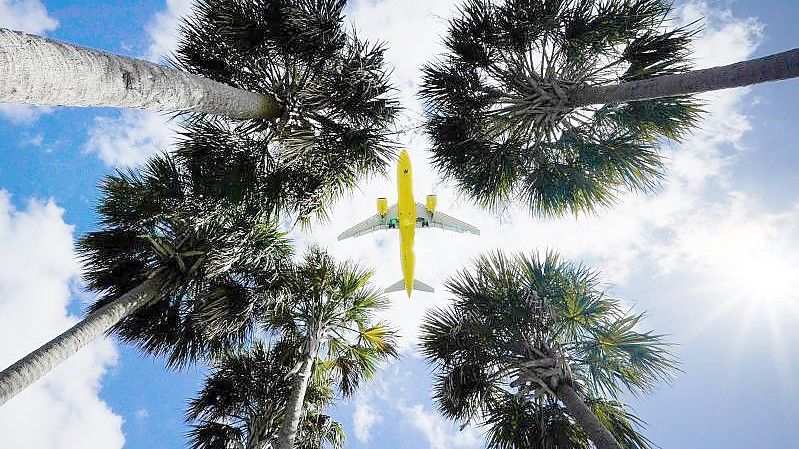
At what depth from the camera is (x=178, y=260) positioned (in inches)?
285

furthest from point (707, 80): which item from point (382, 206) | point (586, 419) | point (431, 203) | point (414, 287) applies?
point (414, 287)

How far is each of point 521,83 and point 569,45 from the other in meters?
0.91

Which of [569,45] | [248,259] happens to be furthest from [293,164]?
[569,45]

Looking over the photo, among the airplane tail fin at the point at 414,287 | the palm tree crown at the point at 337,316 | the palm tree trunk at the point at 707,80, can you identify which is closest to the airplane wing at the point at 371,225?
the airplane tail fin at the point at 414,287

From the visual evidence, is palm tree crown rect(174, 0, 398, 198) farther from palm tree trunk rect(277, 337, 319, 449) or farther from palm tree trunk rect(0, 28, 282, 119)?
palm tree trunk rect(277, 337, 319, 449)

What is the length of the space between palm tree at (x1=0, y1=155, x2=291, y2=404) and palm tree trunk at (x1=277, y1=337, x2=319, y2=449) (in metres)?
1.30

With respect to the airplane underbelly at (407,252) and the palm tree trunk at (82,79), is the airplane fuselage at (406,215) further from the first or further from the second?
the palm tree trunk at (82,79)

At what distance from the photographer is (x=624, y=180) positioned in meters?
6.73

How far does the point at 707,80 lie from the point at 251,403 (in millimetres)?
8562

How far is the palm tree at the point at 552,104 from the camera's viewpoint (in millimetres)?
6289

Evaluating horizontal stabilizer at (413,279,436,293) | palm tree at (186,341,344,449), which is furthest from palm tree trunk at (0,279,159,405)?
horizontal stabilizer at (413,279,436,293)

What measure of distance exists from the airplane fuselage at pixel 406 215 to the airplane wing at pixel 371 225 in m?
1.39

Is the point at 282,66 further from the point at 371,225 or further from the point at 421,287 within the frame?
the point at 421,287

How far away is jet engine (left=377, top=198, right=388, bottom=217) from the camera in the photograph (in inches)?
607
